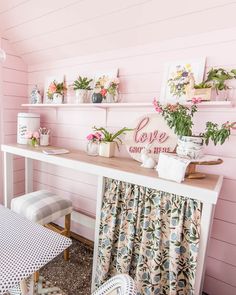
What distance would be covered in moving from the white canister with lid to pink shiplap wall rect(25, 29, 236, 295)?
0.19m

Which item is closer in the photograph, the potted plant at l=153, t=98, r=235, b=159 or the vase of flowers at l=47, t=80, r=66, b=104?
the potted plant at l=153, t=98, r=235, b=159

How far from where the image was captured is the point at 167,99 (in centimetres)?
155

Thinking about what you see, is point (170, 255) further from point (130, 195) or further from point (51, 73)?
point (51, 73)

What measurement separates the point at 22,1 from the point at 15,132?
130 cm

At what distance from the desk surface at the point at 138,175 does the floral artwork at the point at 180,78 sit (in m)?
0.55

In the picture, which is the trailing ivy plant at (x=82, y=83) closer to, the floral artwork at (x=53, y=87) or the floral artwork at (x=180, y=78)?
the floral artwork at (x=53, y=87)

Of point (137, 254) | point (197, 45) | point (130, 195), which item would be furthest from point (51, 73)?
point (137, 254)

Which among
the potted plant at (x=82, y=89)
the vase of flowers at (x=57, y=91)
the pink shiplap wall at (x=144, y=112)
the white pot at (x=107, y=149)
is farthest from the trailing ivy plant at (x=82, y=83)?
the white pot at (x=107, y=149)

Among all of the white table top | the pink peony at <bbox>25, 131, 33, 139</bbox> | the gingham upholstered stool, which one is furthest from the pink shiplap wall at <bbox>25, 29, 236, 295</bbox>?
Answer: the white table top

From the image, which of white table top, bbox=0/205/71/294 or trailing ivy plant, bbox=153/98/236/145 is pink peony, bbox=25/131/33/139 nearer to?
white table top, bbox=0/205/71/294

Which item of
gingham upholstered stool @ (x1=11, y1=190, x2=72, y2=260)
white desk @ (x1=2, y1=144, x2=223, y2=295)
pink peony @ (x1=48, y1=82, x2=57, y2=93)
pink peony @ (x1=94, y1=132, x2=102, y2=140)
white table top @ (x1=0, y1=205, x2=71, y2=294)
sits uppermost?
pink peony @ (x1=48, y1=82, x2=57, y2=93)

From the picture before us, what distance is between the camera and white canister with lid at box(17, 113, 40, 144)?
2143mm

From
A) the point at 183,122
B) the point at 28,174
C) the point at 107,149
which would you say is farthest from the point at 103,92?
the point at 28,174

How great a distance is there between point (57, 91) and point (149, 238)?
1.56 m
